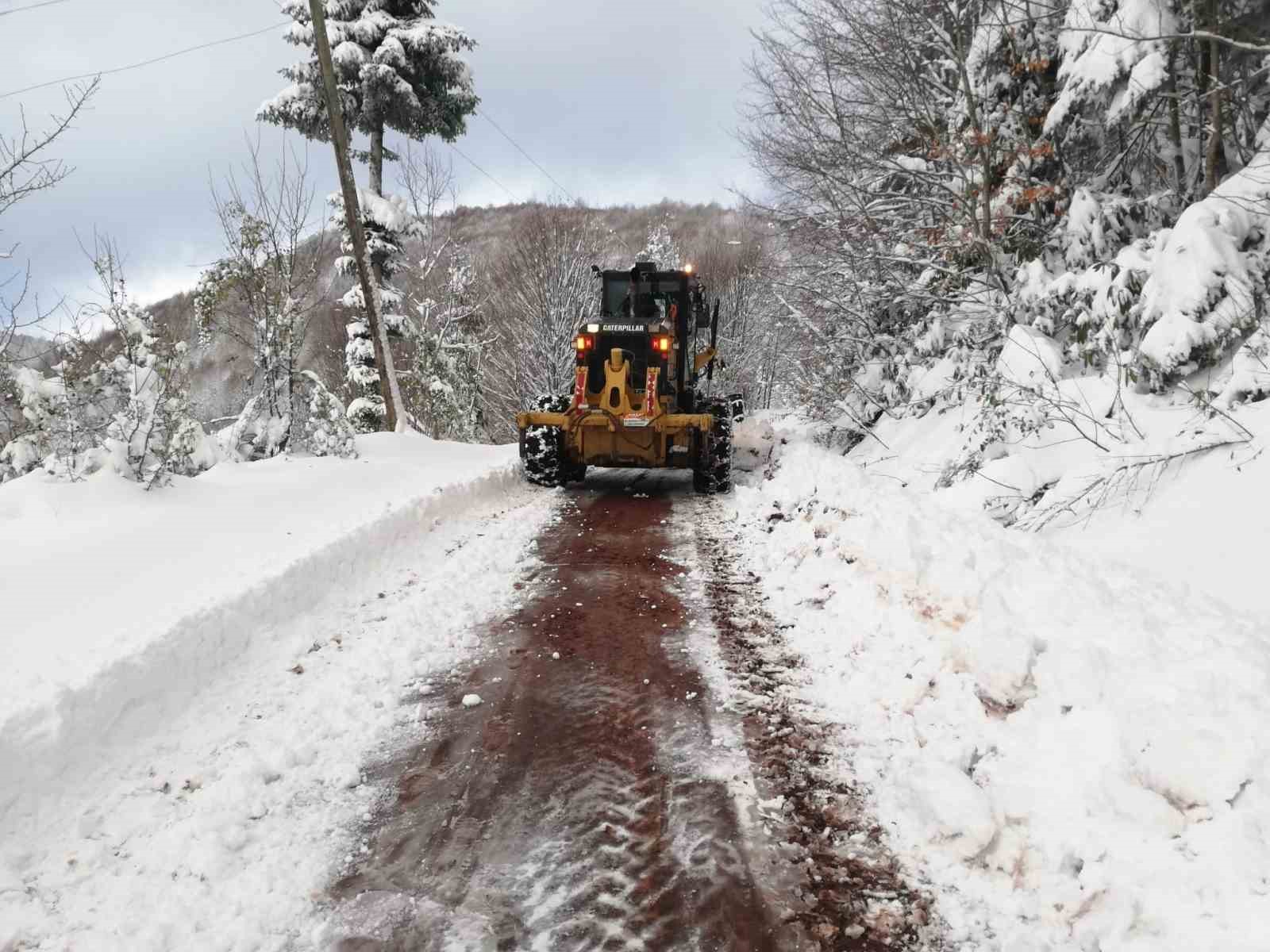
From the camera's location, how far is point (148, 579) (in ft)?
17.1

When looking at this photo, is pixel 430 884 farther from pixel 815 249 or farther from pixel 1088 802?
pixel 815 249

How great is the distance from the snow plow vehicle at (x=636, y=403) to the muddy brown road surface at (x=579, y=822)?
17.5ft

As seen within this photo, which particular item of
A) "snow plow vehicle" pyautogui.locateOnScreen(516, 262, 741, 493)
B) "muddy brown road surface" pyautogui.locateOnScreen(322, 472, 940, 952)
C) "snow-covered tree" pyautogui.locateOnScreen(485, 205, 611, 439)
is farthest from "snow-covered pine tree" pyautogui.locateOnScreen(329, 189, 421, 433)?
"muddy brown road surface" pyautogui.locateOnScreen(322, 472, 940, 952)

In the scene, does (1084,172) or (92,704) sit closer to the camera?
(92,704)

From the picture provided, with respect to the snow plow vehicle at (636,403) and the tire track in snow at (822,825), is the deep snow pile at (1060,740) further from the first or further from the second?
the snow plow vehicle at (636,403)

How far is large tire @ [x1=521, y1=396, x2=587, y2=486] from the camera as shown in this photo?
34.5 ft

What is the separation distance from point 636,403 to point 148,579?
6.53 metres

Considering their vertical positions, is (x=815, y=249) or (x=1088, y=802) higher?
(x=815, y=249)

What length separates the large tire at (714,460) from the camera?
32.9 ft

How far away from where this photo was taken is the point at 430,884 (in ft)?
8.61

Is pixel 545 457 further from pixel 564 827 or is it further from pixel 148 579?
pixel 564 827

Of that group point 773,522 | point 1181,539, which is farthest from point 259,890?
point 773,522

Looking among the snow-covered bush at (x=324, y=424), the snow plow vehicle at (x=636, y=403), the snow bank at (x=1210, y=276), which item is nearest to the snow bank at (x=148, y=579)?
the snow-covered bush at (x=324, y=424)

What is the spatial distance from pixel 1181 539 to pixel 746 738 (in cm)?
305
